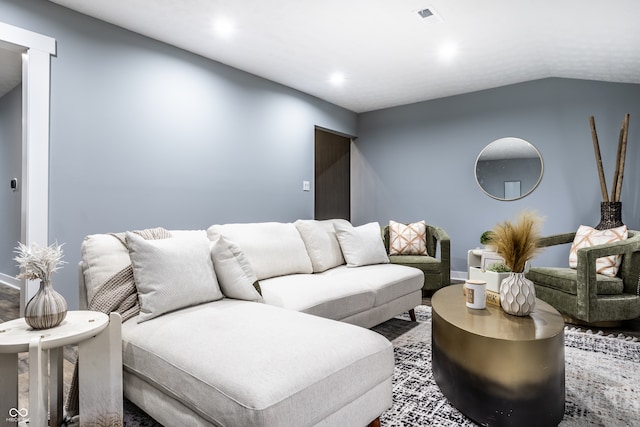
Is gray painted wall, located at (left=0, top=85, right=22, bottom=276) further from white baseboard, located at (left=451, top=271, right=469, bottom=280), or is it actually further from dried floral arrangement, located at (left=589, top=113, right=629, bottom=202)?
dried floral arrangement, located at (left=589, top=113, right=629, bottom=202)

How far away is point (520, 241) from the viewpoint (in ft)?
5.87

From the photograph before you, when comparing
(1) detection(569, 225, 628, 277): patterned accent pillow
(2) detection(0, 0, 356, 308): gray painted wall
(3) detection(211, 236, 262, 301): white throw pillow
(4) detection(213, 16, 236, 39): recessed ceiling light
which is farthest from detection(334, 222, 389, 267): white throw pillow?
(4) detection(213, 16, 236, 39): recessed ceiling light

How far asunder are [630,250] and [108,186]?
418 cm

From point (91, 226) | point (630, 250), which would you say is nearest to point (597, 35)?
point (630, 250)

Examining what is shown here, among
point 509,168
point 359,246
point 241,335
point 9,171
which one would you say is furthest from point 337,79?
point 9,171

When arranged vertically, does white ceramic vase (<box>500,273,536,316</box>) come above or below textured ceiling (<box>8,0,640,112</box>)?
below

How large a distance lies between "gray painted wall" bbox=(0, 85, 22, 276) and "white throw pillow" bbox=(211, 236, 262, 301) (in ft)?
12.1

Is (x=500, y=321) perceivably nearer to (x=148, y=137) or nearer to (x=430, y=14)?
(x=430, y=14)

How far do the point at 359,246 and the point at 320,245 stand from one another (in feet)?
1.21

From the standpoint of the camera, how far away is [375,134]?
5.72m

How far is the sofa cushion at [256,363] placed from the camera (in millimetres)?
1070

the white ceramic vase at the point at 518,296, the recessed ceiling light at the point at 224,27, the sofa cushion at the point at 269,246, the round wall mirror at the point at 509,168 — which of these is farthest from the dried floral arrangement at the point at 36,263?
the round wall mirror at the point at 509,168

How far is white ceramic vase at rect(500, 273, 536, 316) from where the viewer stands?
1746 millimetres

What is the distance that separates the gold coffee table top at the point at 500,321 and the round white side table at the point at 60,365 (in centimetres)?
147
